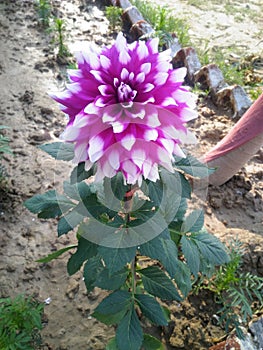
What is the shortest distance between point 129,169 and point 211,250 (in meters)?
0.58

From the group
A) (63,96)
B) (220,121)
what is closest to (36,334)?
(63,96)

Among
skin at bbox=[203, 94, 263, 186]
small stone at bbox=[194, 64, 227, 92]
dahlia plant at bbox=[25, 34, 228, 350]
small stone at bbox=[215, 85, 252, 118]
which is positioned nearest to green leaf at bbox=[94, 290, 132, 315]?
dahlia plant at bbox=[25, 34, 228, 350]

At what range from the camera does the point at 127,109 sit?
0.88 meters

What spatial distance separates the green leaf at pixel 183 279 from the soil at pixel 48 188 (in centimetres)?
36

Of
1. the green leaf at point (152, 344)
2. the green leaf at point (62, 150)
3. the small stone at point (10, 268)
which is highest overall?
the green leaf at point (62, 150)

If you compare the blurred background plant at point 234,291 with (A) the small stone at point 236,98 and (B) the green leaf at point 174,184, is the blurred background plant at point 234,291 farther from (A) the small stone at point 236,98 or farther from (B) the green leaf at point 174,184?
(A) the small stone at point 236,98

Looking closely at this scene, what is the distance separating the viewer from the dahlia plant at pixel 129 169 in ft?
2.91

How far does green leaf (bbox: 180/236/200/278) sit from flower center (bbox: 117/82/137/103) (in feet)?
1.92

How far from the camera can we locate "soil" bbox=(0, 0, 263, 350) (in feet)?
5.55

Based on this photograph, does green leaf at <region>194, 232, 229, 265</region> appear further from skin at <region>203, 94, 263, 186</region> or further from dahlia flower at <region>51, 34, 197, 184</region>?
skin at <region>203, 94, 263, 186</region>

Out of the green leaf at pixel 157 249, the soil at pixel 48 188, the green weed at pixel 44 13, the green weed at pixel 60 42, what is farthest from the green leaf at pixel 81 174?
the green weed at pixel 44 13

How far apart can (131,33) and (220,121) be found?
48.4 inches

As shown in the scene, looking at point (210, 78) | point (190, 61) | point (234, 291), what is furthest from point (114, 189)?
point (190, 61)

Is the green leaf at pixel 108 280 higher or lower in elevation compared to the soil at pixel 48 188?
higher
